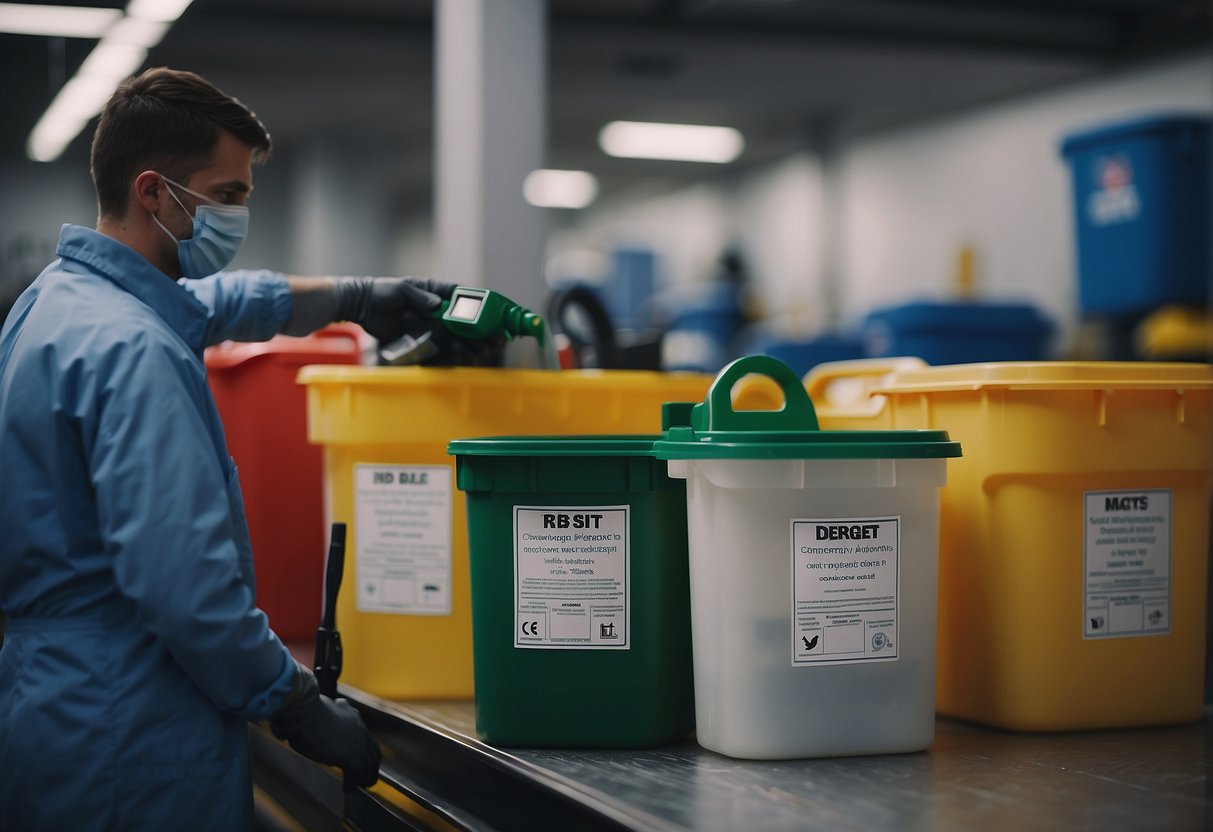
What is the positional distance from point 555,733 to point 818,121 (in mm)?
6439

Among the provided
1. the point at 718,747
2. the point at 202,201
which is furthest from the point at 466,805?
the point at 202,201

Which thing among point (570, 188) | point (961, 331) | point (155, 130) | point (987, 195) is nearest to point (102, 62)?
point (155, 130)

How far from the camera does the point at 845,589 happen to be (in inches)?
48.1

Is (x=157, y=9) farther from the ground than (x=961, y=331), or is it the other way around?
(x=157, y=9)

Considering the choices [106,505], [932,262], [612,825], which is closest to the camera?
[612,825]

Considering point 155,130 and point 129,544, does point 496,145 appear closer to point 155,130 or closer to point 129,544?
point 155,130

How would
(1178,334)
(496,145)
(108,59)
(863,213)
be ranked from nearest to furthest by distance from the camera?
(496,145)
(108,59)
(1178,334)
(863,213)

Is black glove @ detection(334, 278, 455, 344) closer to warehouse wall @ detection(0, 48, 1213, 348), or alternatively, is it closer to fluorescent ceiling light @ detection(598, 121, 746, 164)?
warehouse wall @ detection(0, 48, 1213, 348)

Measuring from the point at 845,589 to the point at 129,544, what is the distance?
2.36 feet

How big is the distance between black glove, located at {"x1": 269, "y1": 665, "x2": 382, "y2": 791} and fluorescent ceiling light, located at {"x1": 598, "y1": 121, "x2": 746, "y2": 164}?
6035 millimetres

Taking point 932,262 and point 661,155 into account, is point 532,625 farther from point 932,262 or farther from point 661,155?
point 661,155

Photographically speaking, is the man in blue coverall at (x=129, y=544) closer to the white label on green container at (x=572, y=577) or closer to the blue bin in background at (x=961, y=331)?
the white label on green container at (x=572, y=577)

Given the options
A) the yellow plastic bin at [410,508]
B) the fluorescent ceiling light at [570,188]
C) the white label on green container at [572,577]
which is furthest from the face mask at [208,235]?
the fluorescent ceiling light at [570,188]

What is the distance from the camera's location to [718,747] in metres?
1.26
